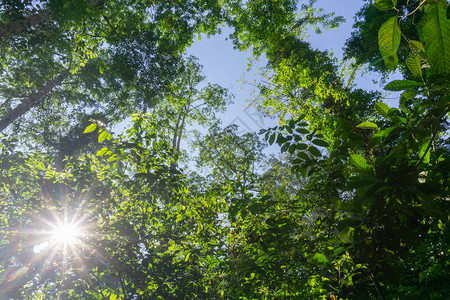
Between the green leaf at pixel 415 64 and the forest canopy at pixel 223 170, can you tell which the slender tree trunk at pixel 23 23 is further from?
the green leaf at pixel 415 64

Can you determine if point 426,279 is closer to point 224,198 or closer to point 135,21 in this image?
point 224,198

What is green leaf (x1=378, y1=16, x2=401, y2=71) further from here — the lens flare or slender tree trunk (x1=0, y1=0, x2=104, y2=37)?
slender tree trunk (x1=0, y1=0, x2=104, y2=37)

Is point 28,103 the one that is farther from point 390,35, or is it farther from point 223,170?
point 390,35

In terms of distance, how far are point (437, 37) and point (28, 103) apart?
41.5ft

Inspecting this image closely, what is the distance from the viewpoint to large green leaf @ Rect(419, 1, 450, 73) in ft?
2.22

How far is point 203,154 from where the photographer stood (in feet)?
40.2

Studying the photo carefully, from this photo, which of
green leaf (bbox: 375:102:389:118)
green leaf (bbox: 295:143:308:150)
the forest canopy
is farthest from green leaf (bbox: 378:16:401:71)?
green leaf (bbox: 295:143:308:150)

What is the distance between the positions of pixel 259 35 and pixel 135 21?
4.84 meters

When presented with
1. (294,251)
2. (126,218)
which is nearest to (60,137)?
(126,218)

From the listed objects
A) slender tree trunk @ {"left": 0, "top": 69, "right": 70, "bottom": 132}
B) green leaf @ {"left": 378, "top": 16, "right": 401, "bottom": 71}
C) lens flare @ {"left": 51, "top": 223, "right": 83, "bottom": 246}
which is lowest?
green leaf @ {"left": 378, "top": 16, "right": 401, "bottom": 71}

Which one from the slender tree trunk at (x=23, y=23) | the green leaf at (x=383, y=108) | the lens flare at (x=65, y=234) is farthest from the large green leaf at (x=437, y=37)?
the slender tree trunk at (x=23, y=23)

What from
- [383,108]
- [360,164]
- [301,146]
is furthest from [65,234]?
[383,108]

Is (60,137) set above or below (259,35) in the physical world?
above

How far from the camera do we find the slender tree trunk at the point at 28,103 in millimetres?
8572
